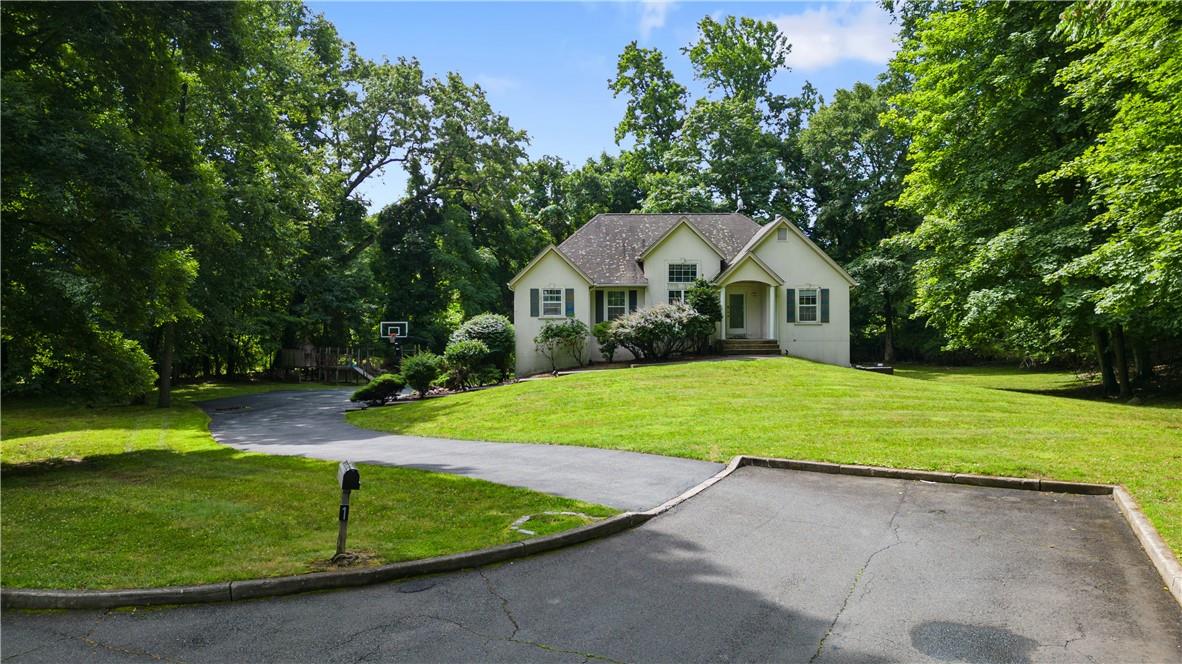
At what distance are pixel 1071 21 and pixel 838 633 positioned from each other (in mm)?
11717

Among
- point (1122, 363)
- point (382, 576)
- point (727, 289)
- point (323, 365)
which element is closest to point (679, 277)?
point (727, 289)

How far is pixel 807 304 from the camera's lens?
98.4 ft

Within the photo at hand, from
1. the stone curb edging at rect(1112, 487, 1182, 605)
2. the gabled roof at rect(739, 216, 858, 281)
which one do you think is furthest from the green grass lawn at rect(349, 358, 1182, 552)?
the gabled roof at rect(739, 216, 858, 281)

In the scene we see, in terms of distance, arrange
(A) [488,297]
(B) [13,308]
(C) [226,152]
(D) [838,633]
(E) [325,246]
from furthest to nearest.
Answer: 1. (A) [488,297]
2. (E) [325,246]
3. (C) [226,152]
4. (B) [13,308]
5. (D) [838,633]

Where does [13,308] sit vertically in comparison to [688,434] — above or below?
above

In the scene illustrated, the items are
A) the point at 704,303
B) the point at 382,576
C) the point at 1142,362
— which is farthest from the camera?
the point at 704,303

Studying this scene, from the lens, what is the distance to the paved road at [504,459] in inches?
361

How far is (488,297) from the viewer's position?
43375 mm

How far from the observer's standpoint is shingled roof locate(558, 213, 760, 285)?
3067cm

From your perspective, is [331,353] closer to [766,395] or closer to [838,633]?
[766,395]

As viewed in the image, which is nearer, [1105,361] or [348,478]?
[348,478]

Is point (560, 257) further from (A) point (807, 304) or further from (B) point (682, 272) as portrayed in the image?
(A) point (807, 304)

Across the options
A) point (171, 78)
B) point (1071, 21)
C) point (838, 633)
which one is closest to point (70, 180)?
point (171, 78)

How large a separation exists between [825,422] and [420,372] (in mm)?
15892
